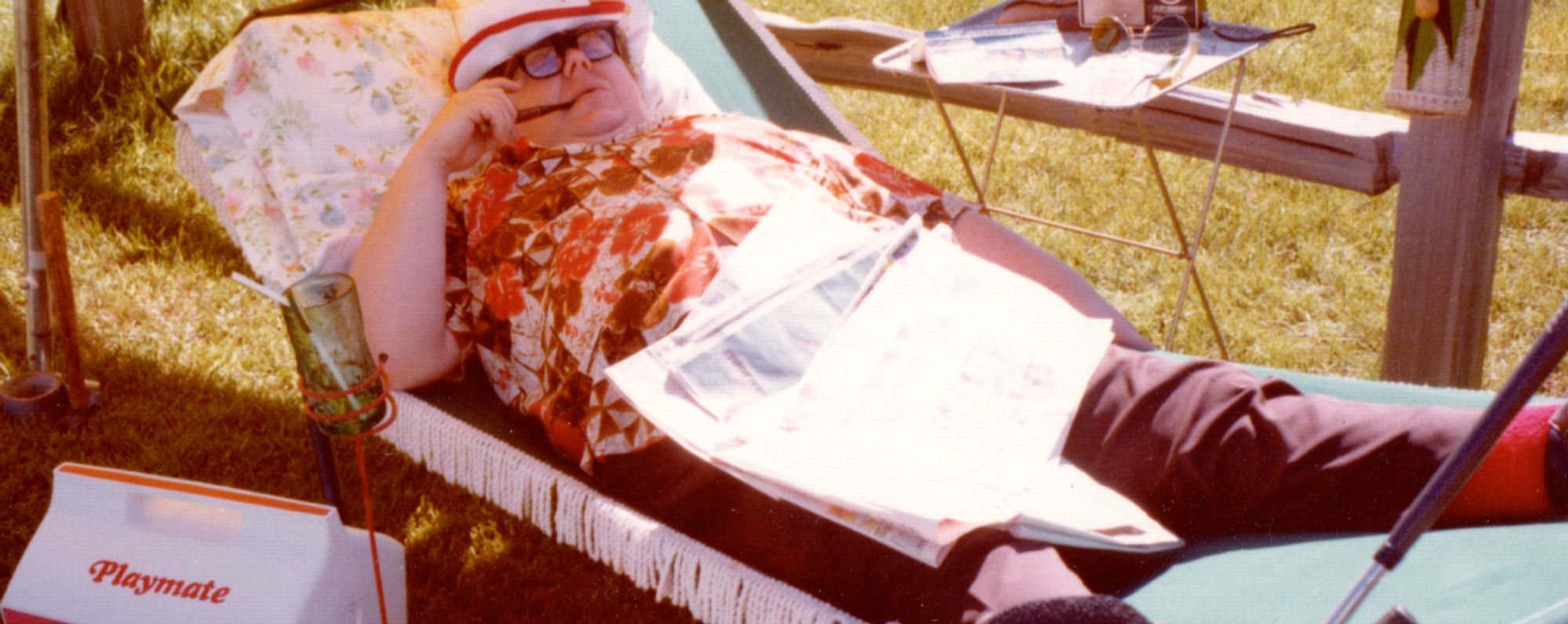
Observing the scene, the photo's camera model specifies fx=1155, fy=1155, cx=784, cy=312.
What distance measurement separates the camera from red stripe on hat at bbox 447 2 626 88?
1.99 meters

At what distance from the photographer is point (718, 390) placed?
1.47 m

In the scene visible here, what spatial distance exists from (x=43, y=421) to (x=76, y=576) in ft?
3.84

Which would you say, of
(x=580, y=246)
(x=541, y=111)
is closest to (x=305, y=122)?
(x=541, y=111)

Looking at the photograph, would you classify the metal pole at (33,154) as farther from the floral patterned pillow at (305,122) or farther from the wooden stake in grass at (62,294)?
the floral patterned pillow at (305,122)

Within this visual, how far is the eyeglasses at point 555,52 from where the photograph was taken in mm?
2023

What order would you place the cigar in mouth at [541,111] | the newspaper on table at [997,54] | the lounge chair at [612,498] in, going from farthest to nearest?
the newspaper on table at [997,54], the cigar in mouth at [541,111], the lounge chair at [612,498]

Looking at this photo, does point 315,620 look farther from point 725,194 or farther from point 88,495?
point 725,194

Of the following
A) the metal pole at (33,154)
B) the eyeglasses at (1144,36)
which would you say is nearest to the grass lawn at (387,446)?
the metal pole at (33,154)

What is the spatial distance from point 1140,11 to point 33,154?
2.15 m

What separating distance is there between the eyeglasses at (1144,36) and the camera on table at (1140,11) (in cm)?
2

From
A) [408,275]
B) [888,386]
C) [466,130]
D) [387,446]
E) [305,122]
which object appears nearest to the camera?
[888,386]

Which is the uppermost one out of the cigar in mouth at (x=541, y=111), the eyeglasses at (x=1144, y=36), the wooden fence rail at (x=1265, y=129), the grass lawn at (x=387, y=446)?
the eyeglasses at (x=1144, y=36)

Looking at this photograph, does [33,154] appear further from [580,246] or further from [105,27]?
[105,27]

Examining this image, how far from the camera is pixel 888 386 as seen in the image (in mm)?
1458
